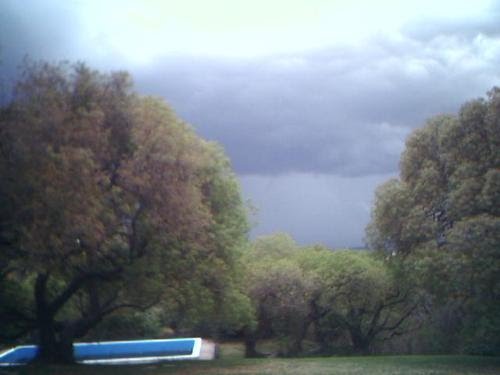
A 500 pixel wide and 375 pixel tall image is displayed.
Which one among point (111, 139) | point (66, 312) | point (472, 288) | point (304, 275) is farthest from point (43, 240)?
point (304, 275)

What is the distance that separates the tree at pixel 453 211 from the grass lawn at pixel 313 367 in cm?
191

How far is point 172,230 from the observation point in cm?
1958

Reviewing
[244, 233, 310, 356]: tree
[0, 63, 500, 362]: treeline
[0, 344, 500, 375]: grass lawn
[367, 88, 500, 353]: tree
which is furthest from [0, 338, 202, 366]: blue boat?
[367, 88, 500, 353]: tree

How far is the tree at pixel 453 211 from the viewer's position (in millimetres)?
22155

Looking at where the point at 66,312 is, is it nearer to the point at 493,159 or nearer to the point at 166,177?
the point at 166,177

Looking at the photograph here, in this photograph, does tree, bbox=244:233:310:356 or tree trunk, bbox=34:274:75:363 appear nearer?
tree trunk, bbox=34:274:75:363

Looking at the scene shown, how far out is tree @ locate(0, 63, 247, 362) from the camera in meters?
17.8

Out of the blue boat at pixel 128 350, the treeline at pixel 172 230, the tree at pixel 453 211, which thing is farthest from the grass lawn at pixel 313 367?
the blue boat at pixel 128 350

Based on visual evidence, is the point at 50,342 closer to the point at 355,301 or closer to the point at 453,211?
the point at 453,211

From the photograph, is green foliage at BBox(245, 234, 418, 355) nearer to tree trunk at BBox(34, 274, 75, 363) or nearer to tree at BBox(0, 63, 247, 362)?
tree at BBox(0, 63, 247, 362)

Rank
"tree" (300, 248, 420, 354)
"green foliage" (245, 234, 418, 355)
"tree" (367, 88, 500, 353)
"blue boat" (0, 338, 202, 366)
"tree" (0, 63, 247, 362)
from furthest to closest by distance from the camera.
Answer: "green foliage" (245, 234, 418, 355)
"tree" (300, 248, 420, 354)
"blue boat" (0, 338, 202, 366)
"tree" (367, 88, 500, 353)
"tree" (0, 63, 247, 362)

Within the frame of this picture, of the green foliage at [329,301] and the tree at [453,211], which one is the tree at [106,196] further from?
the green foliage at [329,301]

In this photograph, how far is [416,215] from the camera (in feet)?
83.7

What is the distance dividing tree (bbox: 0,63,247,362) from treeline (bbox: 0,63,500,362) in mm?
39
